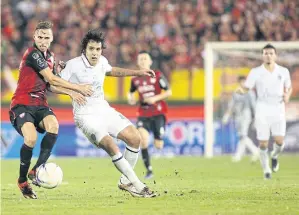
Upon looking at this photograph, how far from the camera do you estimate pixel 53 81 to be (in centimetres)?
1158

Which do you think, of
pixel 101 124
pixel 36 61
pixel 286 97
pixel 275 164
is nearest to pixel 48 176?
pixel 101 124

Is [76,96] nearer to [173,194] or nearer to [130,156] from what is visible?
[130,156]

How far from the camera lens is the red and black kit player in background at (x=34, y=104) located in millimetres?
11891

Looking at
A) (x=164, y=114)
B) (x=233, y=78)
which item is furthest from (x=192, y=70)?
(x=164, y=114)

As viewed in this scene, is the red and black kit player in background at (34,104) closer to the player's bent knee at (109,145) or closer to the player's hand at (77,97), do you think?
Result: the player's hand at (77,97)

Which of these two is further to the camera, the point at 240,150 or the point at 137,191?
the point at 240,150

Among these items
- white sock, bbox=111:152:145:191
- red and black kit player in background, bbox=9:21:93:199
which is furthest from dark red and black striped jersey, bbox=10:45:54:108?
white sock, bbox=111:152:145:191

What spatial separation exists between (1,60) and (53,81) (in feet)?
48.9

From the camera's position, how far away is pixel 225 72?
2633cm

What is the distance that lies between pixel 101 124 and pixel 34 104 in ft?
3.54

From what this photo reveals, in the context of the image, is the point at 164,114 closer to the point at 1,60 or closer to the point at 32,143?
the point at 32,143

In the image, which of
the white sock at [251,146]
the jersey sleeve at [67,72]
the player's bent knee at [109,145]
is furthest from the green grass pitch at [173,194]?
the white sock at [251,146]

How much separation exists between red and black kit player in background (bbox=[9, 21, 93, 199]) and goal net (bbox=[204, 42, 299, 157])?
13.6 m

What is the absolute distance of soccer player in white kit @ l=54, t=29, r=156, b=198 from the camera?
1166 centimetres
